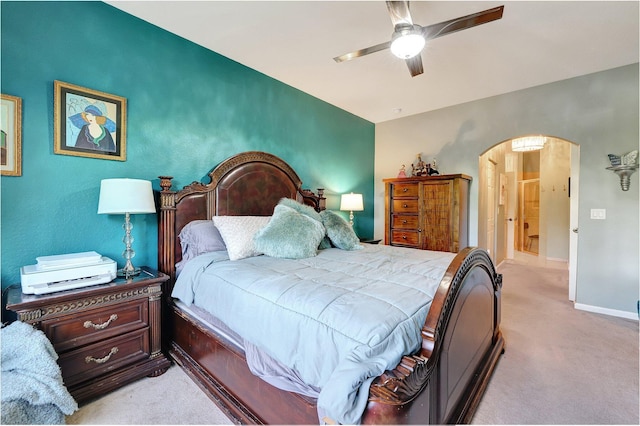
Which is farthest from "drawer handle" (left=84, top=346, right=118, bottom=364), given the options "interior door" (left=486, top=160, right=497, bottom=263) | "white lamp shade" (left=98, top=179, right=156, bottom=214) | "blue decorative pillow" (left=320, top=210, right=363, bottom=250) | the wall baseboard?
"interior door" (left=486, top=160, right=497, bottom=263)

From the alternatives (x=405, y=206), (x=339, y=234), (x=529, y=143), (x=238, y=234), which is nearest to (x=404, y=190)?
(x=405, y=206)

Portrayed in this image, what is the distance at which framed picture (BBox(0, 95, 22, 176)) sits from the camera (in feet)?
5.87

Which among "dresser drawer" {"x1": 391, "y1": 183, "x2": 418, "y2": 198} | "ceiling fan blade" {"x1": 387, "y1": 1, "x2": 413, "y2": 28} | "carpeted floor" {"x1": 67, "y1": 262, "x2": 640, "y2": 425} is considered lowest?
"carpeted floor" {"x1": 67, "y1": 262, "x2": 640, "y2": 425}

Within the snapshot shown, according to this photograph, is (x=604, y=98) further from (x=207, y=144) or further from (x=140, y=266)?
(x=140, y=266)

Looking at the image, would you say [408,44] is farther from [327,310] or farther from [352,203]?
[352,203]

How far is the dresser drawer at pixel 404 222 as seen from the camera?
4.32 metres

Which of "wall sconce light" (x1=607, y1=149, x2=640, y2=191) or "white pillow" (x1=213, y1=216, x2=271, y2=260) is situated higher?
"wall sconce light" (x1=607, y1=149, x2=640, y2=191)

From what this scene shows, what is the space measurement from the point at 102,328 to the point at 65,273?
1.36ft

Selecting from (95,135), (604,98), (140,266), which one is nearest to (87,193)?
(95,135)

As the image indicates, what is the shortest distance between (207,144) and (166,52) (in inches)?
32.9

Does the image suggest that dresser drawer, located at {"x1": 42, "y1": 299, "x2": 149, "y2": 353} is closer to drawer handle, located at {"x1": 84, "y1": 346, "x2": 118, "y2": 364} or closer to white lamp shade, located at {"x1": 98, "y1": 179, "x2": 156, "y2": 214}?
drawer handle, located at {"x1": 84, "y1": 346, "x2": 118, "y2": 364}

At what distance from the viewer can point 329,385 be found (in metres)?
0.98

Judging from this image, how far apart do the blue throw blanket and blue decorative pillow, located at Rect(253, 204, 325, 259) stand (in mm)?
1323

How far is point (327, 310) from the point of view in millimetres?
1241
